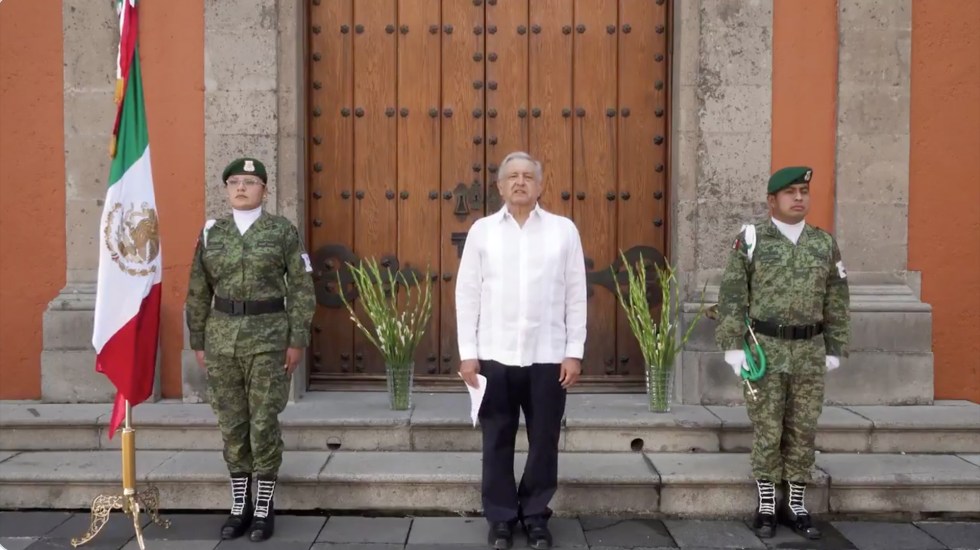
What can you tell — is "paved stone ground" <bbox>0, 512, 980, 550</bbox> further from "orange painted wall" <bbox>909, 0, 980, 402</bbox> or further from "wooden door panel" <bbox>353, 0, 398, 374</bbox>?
"wooden door panel" <bbox>353, 0, 398, 374</bbox>

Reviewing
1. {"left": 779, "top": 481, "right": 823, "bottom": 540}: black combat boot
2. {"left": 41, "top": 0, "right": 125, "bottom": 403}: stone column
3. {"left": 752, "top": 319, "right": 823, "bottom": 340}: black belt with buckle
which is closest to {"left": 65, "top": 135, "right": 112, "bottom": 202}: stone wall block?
{"left": 41, "top": 0, "right": 125, "bottom": 403}: stone column

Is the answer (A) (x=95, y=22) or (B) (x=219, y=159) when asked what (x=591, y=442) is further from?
(A) (x=95, y=22)

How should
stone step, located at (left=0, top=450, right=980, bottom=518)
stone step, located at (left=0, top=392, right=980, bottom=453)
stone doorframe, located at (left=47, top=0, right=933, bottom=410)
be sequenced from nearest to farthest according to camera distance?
stone step, located at (left=0, top=450, right=980, bottom=518)
stone step, located at (left=0, top=392, right=980, bottom=453)
stone doorframe, located at (left=47, top=0, right=933, bottom=410)

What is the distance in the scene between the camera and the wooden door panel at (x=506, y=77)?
5.45 meters

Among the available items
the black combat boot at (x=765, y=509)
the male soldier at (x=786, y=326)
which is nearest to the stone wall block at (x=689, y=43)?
the male soldier at (x=786, y=326)

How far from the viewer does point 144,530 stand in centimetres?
391

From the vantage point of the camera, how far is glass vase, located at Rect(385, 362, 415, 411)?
4.77 meters

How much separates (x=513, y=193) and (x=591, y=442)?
5.75ft

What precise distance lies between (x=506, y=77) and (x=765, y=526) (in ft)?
10.8

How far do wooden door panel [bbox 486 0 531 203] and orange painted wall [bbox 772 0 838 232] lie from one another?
165 cm

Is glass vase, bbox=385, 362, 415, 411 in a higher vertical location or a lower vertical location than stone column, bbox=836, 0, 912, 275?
lower

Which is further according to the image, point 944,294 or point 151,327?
point 944,294

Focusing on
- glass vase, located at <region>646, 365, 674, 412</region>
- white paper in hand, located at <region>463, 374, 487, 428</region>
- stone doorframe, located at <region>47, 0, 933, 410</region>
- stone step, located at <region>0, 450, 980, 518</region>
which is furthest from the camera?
stone doorframe, located at <region>47, 0, 933, 410</region>

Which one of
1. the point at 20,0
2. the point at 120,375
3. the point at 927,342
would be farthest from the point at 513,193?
the point at 20,0
